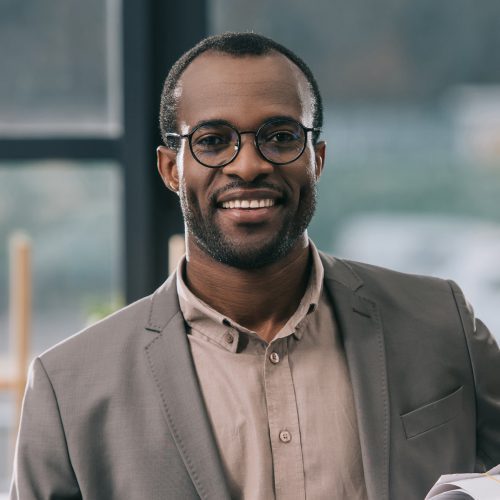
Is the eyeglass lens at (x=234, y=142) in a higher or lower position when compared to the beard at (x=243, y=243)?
higher

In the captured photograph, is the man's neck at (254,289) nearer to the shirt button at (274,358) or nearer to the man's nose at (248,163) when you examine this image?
the shirt button at (274,358)

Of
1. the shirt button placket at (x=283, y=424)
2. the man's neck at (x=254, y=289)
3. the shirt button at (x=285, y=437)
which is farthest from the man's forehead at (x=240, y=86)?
the shirt button at (x=285, y=437)

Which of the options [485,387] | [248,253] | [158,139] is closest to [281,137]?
[248,253]

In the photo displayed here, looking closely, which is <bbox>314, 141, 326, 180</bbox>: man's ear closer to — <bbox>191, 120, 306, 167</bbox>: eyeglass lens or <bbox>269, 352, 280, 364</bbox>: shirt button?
<bbox>191, 120, 306, 167</bbox>: eyeglass lens

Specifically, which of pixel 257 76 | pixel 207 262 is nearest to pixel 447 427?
pixel 207 262

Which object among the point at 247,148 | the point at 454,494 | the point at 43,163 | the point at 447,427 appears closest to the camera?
the point at 454,494

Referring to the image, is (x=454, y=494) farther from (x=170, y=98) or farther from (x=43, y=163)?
(x=43, y=163)

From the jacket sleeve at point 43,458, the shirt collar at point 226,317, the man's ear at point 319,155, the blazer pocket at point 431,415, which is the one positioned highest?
the man's ear at point 319,155

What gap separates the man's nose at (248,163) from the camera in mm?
1319

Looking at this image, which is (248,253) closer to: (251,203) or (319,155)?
(251,203)

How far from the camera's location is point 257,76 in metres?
1.36

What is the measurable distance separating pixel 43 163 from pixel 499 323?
137 centimetres

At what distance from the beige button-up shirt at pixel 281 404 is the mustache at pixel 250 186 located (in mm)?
177

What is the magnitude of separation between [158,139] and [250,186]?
4.64 ft
